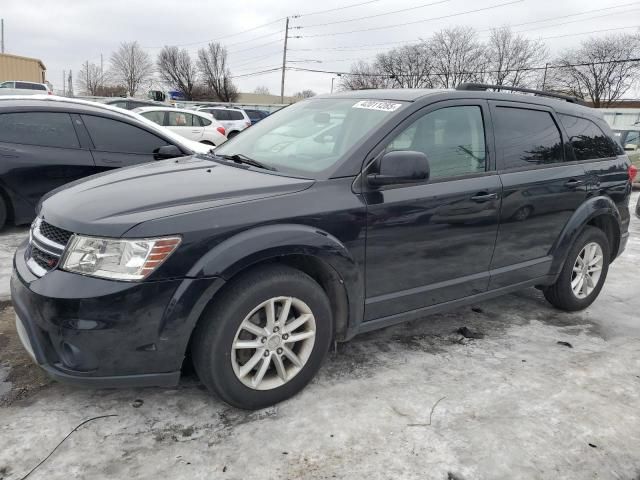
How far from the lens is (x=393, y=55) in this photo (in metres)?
64.2

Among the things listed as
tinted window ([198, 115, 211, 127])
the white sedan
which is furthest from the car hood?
tinted window ([198, 115, 211, 127])

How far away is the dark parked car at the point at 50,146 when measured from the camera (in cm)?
546

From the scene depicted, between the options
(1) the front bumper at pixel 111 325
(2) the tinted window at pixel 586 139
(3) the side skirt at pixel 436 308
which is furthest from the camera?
(2) the tinted window at pixel 586 139

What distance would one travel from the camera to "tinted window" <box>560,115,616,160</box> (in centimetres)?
411

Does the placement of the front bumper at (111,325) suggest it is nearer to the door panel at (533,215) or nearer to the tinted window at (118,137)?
the door panel at (533,215)

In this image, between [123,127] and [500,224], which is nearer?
[500,224]

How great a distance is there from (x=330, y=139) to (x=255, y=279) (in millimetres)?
1119

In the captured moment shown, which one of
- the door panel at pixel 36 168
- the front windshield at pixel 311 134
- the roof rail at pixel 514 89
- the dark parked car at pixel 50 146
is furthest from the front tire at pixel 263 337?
the door panel at pixel 36 168

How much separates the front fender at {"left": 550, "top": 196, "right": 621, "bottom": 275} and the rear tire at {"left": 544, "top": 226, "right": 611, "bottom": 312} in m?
0.11

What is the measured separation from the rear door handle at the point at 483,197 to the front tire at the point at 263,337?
4.11 feet

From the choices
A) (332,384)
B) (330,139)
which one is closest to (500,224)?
(330,139)

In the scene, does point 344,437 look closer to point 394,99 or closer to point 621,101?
point 394,99

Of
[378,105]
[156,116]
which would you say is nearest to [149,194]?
[378,105]

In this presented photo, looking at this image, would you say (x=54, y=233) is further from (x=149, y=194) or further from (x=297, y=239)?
(x=297, y=239)
